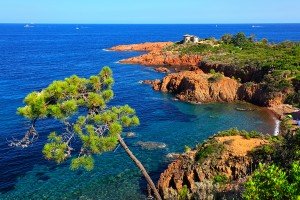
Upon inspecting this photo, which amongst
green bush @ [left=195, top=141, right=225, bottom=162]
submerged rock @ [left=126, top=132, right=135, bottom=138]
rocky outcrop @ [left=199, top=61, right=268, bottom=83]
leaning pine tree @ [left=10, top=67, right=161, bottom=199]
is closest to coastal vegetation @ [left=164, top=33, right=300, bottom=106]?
rocky outcrop @ [left=199, top=61, right=268, bottom=83]

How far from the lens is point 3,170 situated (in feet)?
129

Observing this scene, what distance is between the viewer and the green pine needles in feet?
69.8

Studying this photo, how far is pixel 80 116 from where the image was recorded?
74.6ft

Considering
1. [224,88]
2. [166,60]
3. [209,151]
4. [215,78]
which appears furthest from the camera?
[166,60]

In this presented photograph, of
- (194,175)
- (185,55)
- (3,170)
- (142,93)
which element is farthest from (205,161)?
(185,55)

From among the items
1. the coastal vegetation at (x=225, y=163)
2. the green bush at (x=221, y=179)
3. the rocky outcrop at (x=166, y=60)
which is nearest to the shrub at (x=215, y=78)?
the coastal vegetation at (x=225, y=163)

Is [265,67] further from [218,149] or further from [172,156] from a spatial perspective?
[218,149]

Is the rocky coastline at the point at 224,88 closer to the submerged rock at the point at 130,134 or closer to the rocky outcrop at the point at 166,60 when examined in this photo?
the submerged rock at the point at 130,134

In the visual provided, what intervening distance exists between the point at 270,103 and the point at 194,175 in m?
34.9

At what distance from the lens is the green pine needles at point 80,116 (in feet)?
69.8

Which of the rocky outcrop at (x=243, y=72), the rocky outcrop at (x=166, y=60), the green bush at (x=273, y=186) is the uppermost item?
the green bush at (x=273, y=186)

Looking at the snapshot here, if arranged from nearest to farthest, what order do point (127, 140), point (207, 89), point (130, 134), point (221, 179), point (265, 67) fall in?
point (221, 179), point (127, 140), point (130, 134), point (207, 89), point (265, 67)

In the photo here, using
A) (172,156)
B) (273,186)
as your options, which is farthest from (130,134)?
(273,186)

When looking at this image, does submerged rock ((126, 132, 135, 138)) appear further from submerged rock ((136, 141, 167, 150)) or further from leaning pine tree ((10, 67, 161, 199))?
leaning pine tree ((10, 67, 161, 199))
